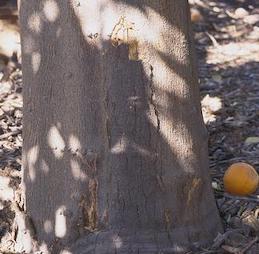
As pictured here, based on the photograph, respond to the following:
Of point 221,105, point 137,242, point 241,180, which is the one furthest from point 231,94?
point 137,242

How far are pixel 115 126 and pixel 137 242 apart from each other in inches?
21.7

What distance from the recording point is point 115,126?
3.15 m

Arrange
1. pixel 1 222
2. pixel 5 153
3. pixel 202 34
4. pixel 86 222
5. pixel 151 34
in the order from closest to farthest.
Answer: pixel 151 34 → pixel 86 222 → pixel 1 222 → pixel 5 153 → pixel 202 34

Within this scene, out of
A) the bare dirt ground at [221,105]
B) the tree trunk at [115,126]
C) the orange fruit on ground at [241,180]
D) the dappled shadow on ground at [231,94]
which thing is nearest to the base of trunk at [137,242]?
the tree trunk at [115,126]

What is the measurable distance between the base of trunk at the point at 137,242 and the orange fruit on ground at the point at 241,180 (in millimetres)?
644

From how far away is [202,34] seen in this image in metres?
8.32

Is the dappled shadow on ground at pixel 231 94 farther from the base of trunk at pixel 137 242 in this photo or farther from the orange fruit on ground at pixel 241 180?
the base of trunk at pixel 137 242

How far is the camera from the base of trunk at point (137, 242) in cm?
327

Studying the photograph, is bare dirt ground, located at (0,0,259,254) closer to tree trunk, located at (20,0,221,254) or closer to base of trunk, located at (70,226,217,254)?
base of trunk, located at (70,226,217,254)

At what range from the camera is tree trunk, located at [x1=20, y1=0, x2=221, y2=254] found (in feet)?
10.2

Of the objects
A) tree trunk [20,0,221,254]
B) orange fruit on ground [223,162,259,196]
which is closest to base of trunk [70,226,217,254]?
tree trunk [20,0,221,254]

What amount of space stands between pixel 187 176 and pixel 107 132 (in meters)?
0.44

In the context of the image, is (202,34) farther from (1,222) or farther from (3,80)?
(1,222)

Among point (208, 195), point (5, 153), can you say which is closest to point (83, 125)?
point (208, 195)
